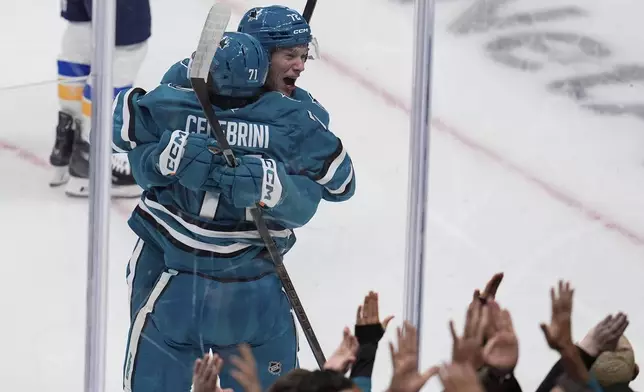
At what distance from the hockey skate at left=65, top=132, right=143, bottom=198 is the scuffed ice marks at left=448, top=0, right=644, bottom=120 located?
4.28 ft

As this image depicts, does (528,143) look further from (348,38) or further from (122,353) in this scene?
(122,353)

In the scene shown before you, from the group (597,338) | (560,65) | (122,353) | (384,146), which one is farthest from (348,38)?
(597,338)

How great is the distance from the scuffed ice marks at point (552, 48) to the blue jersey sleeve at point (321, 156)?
51.4 inches

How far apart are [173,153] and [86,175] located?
0.38 metres

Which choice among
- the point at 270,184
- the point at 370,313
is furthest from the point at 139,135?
the point at 370,313

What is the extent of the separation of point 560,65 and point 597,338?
1.69 m

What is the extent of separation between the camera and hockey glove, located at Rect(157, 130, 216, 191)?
239cm

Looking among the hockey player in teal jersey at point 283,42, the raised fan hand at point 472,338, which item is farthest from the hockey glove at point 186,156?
the raised fan hand at point 472,338

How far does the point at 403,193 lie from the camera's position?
3.34m

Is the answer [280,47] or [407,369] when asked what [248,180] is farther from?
[407,369]

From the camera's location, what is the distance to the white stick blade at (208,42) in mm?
2414

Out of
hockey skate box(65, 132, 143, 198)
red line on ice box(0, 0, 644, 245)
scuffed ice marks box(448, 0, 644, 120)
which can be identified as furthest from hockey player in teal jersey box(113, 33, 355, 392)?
scuffed ice marks box(448, 0, 644, 120)

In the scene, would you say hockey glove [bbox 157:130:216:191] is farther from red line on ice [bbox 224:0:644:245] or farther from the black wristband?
red line on ice [bbox 224:0:644:245]

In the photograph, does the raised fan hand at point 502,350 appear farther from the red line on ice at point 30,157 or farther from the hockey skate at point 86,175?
the red line on ice at point 30,157
